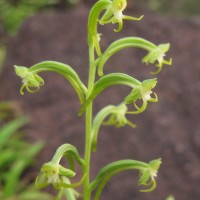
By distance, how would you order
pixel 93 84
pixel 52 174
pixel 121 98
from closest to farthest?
pixel 52 174 → pixel 93 84 → pixel 121 98

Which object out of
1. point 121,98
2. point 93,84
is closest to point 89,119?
point 93,84

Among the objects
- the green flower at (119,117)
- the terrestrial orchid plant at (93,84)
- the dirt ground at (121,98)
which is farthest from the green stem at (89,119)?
the dirt ground at (121,98)

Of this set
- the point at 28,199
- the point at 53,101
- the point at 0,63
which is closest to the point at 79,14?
the point at 0,63

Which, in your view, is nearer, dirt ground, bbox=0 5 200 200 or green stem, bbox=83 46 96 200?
green stem, bbox=83 46 96 200

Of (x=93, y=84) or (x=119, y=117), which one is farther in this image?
(x=119, y=117)

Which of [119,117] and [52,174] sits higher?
[52,174]

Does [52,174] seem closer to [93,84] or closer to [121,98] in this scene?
[93,84]

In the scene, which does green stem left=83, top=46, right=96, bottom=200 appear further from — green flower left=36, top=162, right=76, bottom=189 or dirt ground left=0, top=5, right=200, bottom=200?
dirt ground left=0, top=5, right=200, bottom=200

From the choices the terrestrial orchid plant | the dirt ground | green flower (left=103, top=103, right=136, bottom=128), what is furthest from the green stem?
the dirt ground
